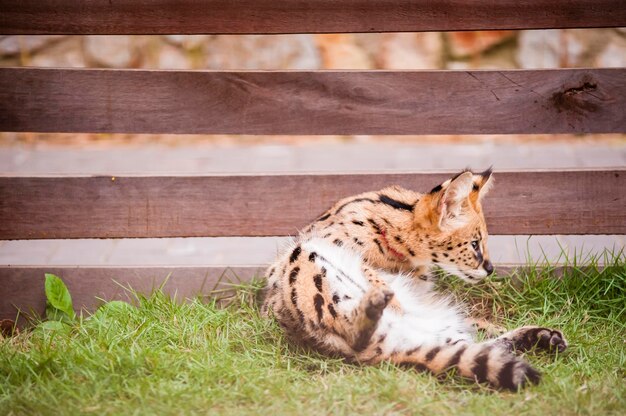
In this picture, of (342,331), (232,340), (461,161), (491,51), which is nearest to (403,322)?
(342,331)

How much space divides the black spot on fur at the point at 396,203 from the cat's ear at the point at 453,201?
0.54 feet

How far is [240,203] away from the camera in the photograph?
4.06m

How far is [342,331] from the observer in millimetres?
3268

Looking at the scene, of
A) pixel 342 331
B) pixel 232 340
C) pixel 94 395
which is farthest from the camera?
pixel 232 340

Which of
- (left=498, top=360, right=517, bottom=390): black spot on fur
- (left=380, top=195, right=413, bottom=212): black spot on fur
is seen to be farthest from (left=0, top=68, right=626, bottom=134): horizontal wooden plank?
(left=498, top=360, right=517, bottom=390): black spot on fur

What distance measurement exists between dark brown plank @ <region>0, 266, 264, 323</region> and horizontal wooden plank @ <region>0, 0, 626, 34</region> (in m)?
1.28

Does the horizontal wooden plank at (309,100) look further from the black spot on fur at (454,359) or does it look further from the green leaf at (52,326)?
the black spot on fur at (454,359)

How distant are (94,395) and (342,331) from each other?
1.07m

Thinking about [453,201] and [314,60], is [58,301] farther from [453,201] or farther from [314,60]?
[314,60]

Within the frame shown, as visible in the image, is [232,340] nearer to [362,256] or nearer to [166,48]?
[362,256]

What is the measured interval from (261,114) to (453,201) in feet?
3.62

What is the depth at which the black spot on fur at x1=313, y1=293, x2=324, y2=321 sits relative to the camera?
3325 mm

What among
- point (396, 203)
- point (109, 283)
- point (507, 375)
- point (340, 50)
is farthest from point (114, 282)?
point (340, 50)

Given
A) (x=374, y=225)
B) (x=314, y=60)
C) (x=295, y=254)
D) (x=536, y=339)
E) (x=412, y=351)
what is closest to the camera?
(x=412, y=351)
